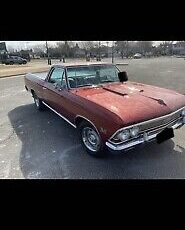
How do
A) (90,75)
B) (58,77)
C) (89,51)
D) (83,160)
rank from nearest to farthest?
1. (83,160)
2. (90,75)
3. (58,77)
4. (89,51)

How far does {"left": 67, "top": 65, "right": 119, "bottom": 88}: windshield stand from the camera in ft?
16.0

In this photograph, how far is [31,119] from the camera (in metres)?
6.38

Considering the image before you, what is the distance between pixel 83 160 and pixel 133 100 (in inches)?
52.9

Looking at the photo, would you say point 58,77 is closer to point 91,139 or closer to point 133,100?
point 91,139

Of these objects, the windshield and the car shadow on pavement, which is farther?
the windshield

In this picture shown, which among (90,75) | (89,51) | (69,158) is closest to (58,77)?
(90,75)

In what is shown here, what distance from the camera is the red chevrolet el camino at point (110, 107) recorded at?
3445mm

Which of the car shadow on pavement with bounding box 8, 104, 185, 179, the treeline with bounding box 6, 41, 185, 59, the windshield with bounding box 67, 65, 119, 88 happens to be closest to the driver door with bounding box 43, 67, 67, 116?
the windshield with bounding box 67, 65, 119, 88

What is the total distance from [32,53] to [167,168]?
211 feet

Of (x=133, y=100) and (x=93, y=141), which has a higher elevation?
(x=133, y=100)

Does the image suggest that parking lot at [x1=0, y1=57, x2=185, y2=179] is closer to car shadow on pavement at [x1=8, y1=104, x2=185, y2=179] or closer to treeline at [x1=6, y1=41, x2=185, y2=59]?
car shadow on pavement at [x1=8, y1=104, x2=185, y2=179]

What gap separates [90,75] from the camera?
16.6ft

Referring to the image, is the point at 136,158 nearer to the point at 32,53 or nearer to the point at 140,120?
the point at 140,120
